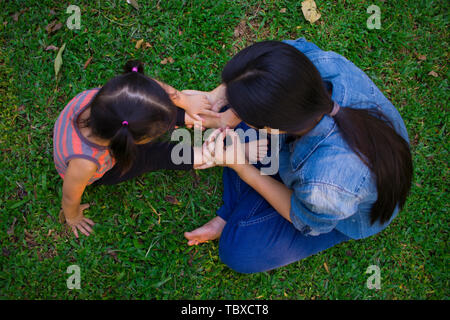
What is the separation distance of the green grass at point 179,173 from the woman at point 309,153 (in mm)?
414

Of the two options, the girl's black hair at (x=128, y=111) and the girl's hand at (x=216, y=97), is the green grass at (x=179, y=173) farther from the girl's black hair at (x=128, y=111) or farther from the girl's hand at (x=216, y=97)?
the girl's black hair at (x=128, y=111)

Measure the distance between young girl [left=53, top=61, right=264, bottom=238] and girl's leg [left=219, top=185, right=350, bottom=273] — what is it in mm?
533

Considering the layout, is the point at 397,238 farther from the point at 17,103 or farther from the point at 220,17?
the point at 17,103

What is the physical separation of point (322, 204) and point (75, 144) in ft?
4.29

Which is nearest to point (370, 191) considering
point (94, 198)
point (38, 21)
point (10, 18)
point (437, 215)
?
point (437, 215)

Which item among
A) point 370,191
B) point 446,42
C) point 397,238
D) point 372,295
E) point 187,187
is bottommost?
point 372,295

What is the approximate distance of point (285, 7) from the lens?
2.69 meters

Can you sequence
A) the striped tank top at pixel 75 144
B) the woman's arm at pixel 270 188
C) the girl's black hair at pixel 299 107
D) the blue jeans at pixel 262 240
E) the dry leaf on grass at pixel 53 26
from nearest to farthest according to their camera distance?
the girl's black hair at pixel 299 107
the striped tank top at pixel 75 144
the woman's arm at pixel 270 188
the blue jeans at pixel 262 240
the dry leaf on grass at pixel 53 26

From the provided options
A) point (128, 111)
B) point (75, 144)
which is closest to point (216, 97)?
Answer: point (128, 111)

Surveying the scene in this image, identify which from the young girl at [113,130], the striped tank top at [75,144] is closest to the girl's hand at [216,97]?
the young girl at [113,130]

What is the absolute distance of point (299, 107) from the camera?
132cm

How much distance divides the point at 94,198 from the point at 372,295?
2.19 metres

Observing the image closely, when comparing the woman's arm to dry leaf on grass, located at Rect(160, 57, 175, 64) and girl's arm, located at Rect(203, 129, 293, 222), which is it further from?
dry leaf on grass, located at Rect(160, 57, 175, 64)

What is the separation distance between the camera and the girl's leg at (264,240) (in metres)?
2.01
